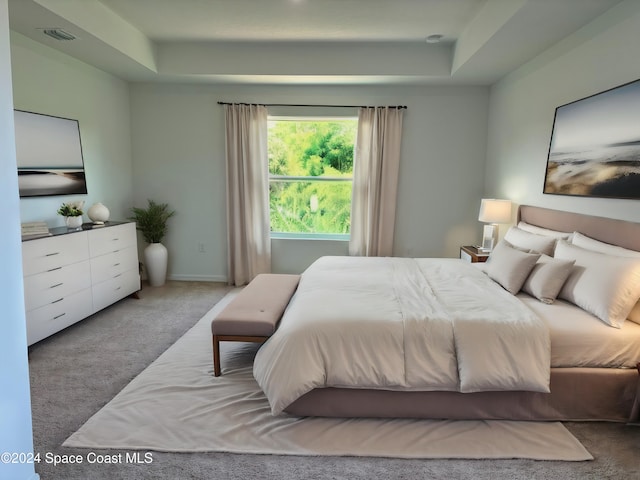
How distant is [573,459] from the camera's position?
203 cm

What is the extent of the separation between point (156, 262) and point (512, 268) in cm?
399

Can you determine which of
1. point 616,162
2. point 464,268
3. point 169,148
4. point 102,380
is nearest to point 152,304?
point 102,380

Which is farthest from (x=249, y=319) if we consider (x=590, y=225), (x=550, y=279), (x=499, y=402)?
(x=590, y=225)

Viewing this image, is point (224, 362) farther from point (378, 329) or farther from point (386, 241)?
point (386, 241)

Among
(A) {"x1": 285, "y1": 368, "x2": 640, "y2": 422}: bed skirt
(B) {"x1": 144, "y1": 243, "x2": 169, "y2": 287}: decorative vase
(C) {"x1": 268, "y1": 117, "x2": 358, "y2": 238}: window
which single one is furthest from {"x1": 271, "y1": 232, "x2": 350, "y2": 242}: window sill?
(A) {"x1": 285, "y1": 368, "x2": 640, "y2": 422}: bed skirt

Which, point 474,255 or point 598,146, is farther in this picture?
point 474,255

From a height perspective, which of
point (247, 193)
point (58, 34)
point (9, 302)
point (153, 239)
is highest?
point (58, 34)

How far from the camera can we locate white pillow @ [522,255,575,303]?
8.70 feet

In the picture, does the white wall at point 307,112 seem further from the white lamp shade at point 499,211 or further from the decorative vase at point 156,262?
the white lamp shade at point 499,211

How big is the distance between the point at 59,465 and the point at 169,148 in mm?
3982

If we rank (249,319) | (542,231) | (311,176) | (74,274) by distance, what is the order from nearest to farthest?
(249,319) < (542,231) < (74,274) < (311,176)

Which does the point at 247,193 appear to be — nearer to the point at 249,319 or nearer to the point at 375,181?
the point at 375,181

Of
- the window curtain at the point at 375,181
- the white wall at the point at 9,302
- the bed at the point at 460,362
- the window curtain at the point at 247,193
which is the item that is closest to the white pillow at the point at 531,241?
the bed at the point at 460,362

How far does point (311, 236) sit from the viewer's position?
5.40m
